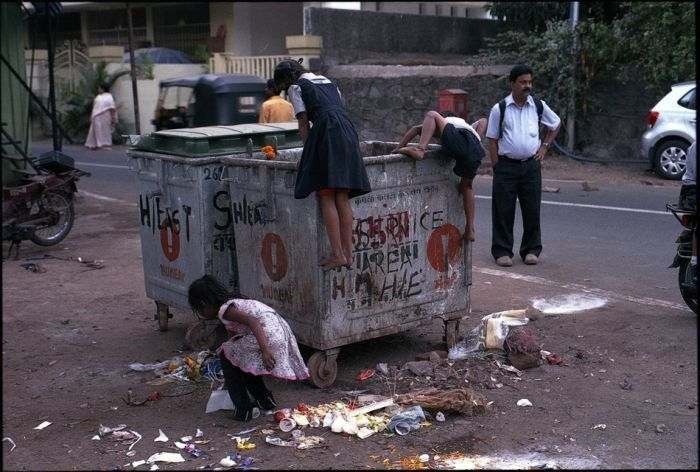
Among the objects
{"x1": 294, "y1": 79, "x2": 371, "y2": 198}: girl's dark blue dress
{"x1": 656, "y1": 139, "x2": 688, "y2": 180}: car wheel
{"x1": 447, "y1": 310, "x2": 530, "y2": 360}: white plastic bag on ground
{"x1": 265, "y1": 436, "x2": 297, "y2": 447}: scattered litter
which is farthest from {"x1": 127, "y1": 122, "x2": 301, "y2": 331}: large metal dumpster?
{"x1": 656, "y1": 139, "x2": 688, "y2": 180}: car wheel

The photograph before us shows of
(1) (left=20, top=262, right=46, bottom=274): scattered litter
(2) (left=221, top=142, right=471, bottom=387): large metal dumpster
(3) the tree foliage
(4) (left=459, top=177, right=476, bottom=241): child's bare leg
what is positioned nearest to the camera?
(2) (left=221, top=142, right=471, bottom=387): large metal dumpster

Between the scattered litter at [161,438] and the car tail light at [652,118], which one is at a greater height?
the car tail light at [652,118]

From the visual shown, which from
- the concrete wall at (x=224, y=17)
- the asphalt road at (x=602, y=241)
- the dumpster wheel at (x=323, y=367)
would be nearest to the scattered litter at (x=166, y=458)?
the dumpster wheel at (x=323, y=367)

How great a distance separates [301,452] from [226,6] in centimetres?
2612

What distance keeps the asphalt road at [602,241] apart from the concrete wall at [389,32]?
27.4 feet

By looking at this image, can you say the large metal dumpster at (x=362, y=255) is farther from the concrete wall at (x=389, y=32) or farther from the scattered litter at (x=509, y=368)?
the concrete wall at (x=389, y=32)

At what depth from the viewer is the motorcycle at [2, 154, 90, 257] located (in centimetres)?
969

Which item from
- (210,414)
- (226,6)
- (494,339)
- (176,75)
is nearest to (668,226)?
(494,339)

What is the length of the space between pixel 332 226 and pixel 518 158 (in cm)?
359

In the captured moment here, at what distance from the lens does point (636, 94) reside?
648 inches

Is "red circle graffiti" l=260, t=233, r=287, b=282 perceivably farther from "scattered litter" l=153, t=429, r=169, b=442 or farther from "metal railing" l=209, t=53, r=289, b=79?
"metal railing" l=209, t=53, r=289, b=79

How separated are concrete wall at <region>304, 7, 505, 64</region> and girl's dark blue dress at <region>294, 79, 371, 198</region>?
1684 cm

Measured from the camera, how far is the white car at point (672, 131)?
13922 millimetres

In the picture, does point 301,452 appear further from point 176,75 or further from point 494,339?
point 176,75
